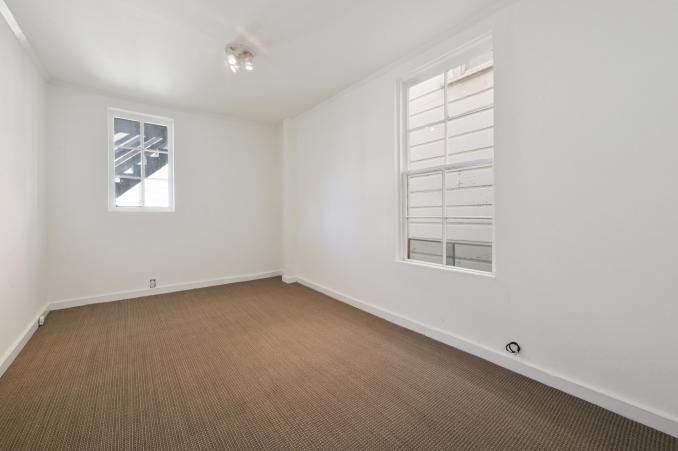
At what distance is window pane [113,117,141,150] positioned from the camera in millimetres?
3887

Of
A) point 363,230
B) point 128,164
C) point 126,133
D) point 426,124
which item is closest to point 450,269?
point 363,230

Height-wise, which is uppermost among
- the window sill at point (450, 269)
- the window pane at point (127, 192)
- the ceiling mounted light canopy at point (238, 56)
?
the ceiling mounted light canopy at point (238, 56)

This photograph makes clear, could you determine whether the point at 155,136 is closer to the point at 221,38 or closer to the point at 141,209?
the point at 141,209

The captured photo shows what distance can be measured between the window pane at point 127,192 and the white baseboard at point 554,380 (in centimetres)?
361

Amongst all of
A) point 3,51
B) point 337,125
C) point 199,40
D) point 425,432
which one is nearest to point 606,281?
point 425,432

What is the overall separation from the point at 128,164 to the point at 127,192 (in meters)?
0.38

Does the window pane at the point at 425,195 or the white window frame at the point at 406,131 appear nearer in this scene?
the white window frame at the point at 406,131

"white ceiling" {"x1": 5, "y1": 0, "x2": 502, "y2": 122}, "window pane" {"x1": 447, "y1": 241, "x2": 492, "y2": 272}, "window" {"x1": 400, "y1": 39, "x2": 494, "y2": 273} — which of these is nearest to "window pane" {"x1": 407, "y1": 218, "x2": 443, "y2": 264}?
"window" {"x1": 400, "y1": 39, "x2": 494, "y2": 273}

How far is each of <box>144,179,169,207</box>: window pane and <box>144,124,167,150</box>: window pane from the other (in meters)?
0.49

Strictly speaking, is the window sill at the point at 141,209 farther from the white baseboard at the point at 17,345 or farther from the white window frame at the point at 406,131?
the white window frame at the point at 406,131

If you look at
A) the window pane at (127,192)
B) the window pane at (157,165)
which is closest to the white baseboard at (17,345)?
the window pane at (127,192)

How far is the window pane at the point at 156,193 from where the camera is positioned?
13.5 ft

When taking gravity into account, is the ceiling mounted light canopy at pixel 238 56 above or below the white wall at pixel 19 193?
above

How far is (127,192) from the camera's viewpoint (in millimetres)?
3955
